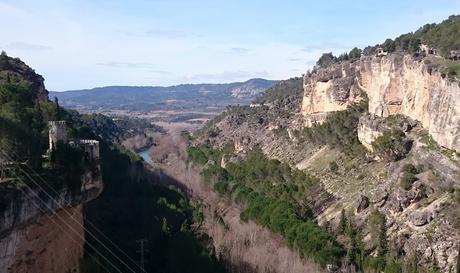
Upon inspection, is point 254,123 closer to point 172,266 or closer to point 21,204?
Result: point 172,266

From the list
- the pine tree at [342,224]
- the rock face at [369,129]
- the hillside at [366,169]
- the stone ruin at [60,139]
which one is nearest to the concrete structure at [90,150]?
the stone ruin at [60,139]

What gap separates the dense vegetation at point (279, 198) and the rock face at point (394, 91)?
9.27 meters

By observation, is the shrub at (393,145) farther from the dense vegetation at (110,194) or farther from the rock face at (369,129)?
the dense vegetation at (110,194)

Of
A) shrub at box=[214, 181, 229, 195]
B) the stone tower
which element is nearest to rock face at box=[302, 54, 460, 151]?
shrub at box=[214, 181, 229, 195]

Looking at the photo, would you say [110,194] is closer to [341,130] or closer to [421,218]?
[421,218]

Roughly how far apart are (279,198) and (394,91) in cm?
1352

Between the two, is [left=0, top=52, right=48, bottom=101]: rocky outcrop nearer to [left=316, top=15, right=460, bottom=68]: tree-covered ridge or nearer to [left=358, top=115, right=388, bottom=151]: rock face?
[left=358, top=115, right=388, bottom=151]: rock face

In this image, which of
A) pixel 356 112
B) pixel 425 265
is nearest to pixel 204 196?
pixel 356 112

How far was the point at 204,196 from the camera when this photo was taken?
60.7 metres

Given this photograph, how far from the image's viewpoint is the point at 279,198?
52125 mm

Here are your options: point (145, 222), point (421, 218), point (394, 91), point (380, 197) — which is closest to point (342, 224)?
point (380, 197)

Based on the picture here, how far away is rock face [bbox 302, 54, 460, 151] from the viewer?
4044 centimetres

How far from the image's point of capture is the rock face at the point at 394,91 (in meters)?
40.4

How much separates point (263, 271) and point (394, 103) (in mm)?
24569
